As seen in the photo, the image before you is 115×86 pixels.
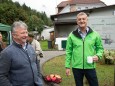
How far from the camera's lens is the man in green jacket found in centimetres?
591

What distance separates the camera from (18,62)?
13.9 ft

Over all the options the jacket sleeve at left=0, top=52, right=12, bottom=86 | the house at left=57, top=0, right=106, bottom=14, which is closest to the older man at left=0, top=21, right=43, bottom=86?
the jacket sleeve at left=0, top=52, right=12, bottom=86

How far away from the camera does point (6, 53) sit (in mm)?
4176

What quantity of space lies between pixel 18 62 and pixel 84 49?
6.43 ft

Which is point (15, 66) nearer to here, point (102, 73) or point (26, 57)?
point (26, 57)

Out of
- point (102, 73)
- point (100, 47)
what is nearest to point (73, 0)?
point (102, 73)

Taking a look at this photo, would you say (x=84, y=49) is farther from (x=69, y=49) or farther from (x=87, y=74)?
(x=87, y=74)

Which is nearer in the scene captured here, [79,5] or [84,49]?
[84,49]

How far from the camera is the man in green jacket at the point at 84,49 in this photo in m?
5.91

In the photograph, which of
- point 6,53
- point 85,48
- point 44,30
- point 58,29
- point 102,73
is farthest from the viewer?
point 44,30

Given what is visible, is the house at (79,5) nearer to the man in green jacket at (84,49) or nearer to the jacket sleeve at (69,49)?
the jacket sleeve at (69,49)

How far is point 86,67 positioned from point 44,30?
89968 millimetres

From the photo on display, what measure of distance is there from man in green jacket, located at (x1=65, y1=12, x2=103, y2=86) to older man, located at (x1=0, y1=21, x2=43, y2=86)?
171 cm

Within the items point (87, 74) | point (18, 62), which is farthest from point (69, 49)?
point (18, 62)
